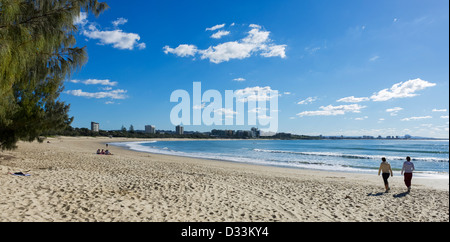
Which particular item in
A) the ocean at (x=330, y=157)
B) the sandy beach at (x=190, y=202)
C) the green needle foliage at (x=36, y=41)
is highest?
the green needle foliage at (x=36, y=41)

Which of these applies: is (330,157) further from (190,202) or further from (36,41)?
(36,41)

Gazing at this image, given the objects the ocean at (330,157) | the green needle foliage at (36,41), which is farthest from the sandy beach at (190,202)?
the ocean at (330,157)

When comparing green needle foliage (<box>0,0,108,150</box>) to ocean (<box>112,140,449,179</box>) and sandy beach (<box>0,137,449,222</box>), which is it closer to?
sandy beach (<box>0,137,449,222</box>)

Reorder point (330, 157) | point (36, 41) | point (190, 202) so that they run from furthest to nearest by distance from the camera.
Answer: point (330, 157) < point (190, 202) < point (36, 41)

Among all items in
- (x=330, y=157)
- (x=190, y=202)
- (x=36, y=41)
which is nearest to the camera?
(x=36, y=41)

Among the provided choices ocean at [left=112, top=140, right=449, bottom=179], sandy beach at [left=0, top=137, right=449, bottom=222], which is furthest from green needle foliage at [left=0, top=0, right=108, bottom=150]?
ocean at [left=112, top=140, right=449, bottom=179]

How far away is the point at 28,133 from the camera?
10.7 metres

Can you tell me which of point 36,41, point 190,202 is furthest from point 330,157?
point 36,41

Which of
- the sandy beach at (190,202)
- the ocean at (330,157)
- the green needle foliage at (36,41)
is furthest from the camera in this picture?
the ocean at (330,157)

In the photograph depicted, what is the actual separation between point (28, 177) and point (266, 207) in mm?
7990

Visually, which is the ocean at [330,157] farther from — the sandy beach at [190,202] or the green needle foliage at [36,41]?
the green needle foliage at [36,41]

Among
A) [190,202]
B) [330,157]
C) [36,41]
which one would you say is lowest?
[330,157]
